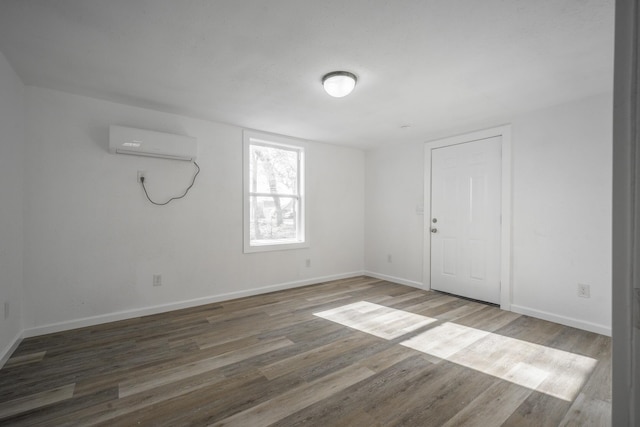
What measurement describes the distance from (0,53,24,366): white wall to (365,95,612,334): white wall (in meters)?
4.80

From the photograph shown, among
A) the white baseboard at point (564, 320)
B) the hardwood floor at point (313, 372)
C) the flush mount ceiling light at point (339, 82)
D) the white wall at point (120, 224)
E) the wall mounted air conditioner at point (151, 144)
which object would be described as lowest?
the hardwood floor at point (313, 372)

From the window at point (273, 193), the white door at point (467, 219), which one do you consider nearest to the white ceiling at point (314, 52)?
the white door at point (467, 219)

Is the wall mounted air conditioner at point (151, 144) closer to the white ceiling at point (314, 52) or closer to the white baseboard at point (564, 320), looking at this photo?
the white ceiling at point (314, 52)

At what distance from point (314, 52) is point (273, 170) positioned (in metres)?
2.41

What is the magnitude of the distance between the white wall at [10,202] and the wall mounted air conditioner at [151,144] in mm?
676

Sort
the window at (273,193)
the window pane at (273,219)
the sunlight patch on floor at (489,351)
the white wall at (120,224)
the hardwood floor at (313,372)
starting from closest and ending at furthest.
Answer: the hardwood floor at (313,372) < the sunlight patch on floor at (489,351) < the white wall at (120,224) < the window at (273,193) < the window pane at (273,219)

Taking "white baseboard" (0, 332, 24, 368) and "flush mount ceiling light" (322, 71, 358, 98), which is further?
"flush mount ceiling light" (322, 71, 358, 98)

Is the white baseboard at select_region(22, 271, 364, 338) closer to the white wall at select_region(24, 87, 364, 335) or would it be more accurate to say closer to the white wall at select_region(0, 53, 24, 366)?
the white wall at select_region(24, 87, 364, 335)

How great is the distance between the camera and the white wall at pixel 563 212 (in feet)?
9.40

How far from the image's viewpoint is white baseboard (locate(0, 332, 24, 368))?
2260 millimetres

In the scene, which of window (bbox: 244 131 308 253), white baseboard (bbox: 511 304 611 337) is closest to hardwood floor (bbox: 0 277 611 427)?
white baseboard (bbox: 511 304 611 337)

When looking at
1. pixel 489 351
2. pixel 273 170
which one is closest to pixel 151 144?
pixel 273 170

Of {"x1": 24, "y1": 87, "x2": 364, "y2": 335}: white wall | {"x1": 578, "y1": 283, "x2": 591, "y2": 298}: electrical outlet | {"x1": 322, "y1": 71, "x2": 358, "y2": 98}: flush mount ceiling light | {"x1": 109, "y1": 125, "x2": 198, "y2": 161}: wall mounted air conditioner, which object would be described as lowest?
{"x1": 578, "y1": 283, "x2": 591, "y2": 298}: electrical outlet

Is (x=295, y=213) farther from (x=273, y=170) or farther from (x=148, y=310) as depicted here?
(x=148, y=310)
